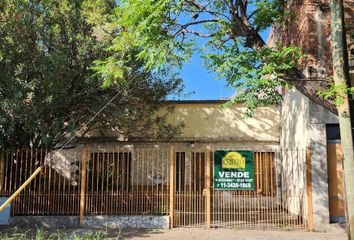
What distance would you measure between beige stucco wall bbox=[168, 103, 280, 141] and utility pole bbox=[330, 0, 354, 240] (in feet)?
28.1

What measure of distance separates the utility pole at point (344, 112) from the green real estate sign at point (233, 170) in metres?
4.58

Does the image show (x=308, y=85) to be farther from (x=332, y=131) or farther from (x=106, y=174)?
(x=106, y=174)

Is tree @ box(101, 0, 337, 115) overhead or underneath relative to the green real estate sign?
overhead

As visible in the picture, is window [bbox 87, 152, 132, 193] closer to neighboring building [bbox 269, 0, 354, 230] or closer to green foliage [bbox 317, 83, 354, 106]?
neighboring building [bbox 269, 0, 354, 230]

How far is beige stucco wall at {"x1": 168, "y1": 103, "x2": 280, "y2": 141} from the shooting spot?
1569cm

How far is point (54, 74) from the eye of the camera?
407 inches

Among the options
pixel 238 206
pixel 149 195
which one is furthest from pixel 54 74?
pixel 238 206

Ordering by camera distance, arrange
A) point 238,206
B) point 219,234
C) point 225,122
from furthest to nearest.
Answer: point 225,122 < point 238,206 < point 219,234

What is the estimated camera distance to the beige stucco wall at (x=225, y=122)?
15.7 m

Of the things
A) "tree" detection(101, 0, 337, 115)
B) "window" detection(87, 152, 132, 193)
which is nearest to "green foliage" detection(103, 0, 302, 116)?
"tree" detection(101, 0, 337, 115)

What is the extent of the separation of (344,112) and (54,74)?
24.5ft

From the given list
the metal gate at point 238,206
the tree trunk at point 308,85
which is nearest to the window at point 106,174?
the metal gate at point 238,206

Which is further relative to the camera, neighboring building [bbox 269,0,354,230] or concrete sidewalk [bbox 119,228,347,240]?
neighboring building [bbox 269,0,354,230]

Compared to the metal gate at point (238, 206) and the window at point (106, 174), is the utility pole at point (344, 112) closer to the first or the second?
the metal gate at point (238, 206)
